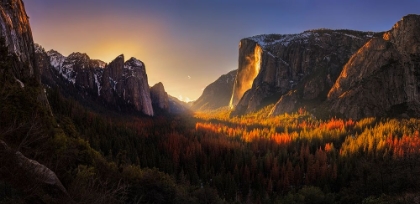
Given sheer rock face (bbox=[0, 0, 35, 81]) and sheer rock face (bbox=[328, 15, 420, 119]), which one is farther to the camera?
sheer rock face (bbox=[328, 15, 420, 119])

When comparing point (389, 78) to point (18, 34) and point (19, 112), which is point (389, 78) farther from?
point (19, 112)

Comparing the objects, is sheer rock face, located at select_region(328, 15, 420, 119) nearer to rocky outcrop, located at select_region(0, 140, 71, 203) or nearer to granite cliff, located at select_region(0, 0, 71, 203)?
granite cliff, located at select_region(0, 0, 71, 203)

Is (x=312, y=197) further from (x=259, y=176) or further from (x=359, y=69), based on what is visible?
(x=359, y=69)

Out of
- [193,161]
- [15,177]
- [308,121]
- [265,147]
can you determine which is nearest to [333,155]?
[265,147]

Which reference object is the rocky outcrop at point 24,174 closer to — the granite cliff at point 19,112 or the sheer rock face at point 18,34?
the granite cliff at point 19,112

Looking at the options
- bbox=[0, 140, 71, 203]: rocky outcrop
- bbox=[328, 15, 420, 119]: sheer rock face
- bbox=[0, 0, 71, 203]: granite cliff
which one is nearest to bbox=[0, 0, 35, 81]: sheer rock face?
bbox=[0, 0, 71, 203]: granite cliff

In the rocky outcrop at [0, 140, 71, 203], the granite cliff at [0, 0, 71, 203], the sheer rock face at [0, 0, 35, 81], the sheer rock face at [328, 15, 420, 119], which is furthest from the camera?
the sheer rock face at [328, 15, 420, 119]

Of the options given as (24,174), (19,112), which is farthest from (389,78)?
(24,174)
